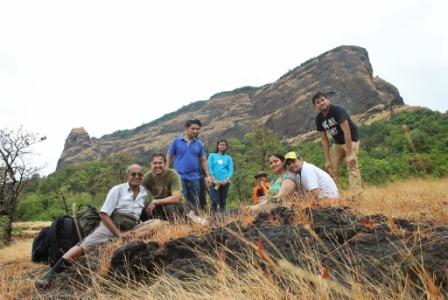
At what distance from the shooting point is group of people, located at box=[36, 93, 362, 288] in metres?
4.92

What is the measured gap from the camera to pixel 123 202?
16.8ft

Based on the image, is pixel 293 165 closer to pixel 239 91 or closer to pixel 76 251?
pixel 76 251

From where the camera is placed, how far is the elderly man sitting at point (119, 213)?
4.81 metres

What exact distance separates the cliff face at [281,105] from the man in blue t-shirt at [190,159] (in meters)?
62.7

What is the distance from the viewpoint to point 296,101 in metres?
83.7

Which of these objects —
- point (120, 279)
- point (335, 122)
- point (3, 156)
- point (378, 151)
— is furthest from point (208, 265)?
point (378, 151)

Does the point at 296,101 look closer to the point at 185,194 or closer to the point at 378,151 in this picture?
the point at 378,151

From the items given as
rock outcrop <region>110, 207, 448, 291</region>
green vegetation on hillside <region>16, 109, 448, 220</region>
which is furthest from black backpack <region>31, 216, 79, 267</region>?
green vegetation on hillside <region>16, 109, 448, 220</region>

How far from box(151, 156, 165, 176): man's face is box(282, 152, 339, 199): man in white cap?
1.85m

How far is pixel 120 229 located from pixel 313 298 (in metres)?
3.63

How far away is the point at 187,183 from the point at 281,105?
83173 mm

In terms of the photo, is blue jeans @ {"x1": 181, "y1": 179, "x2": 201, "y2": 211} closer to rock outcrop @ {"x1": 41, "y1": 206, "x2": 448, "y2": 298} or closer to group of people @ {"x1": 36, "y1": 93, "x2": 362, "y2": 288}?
group of people @ {"x1": 36, "y1": 93, "x2": 362, "y2": 288}

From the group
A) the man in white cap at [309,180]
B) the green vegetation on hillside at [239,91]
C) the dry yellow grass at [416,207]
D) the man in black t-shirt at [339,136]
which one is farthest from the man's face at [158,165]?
the green vegetation on hillside at [239,91]

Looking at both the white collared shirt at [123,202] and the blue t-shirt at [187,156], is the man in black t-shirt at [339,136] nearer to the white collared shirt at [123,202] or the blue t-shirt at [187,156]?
the blue t-shirt at [187,156]
